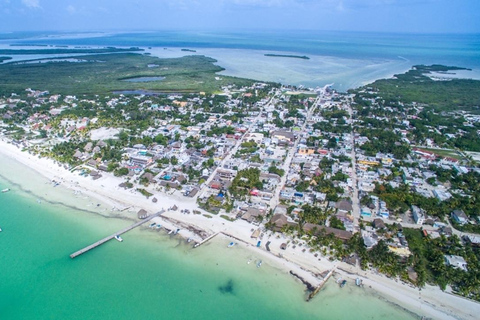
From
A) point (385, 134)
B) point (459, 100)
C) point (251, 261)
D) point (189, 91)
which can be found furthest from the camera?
point (189, 91)

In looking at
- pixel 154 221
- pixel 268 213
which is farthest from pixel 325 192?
pixel 154 221

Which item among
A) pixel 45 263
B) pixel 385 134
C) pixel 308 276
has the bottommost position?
pixel 45 263

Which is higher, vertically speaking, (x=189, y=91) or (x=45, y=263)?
(x=189, y=91)

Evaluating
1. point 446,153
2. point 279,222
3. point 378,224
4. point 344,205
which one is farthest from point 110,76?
point 378,224

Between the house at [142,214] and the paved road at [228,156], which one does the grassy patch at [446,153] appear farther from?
the house at [142,214]

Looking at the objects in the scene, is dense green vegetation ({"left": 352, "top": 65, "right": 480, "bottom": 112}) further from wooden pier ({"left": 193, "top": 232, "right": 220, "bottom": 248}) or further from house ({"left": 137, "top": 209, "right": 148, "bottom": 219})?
house ({"left": 137, "top": 209, "right": 148, "bottom": 219})

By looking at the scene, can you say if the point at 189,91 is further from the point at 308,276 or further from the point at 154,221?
the point at 308,276

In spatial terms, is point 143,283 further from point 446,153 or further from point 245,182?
point 446,153
